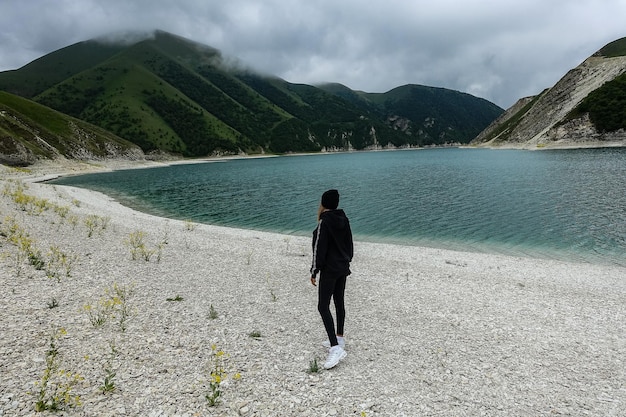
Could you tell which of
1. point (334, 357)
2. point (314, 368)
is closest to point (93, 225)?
point (314, 368)

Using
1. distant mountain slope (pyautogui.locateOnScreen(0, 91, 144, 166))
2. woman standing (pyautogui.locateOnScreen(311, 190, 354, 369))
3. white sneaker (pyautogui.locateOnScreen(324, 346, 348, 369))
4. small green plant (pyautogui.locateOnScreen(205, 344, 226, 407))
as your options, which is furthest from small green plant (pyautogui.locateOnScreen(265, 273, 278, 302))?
distant mountain slope (pyautogui.locateOnScreen(0, 91, 144, 166))

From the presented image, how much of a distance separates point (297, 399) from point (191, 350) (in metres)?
3.27

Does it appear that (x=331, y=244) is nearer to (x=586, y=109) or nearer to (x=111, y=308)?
(x=111, y=308)

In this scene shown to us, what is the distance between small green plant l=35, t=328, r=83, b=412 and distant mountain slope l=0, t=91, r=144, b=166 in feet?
412

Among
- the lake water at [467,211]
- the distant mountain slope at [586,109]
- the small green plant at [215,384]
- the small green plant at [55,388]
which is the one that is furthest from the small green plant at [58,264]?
the distant mountain slope at [586,109]

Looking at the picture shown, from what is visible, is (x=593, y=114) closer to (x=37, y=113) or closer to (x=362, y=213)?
(x=362, y=213)

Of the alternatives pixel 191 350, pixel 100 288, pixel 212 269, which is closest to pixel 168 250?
pixel 212 269

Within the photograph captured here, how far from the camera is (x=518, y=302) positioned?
581 inches

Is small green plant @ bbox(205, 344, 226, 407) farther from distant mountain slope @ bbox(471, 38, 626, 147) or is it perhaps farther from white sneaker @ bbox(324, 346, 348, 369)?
distant mountain slope @ bbox(471, 38, 626, 147)

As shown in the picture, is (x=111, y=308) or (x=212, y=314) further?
(x=212, y=314)

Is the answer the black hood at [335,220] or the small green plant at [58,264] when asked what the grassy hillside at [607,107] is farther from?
the small green plant at [58,264]

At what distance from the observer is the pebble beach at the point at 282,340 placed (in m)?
7.29

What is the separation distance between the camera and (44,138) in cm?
13688

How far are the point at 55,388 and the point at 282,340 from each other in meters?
5.29
